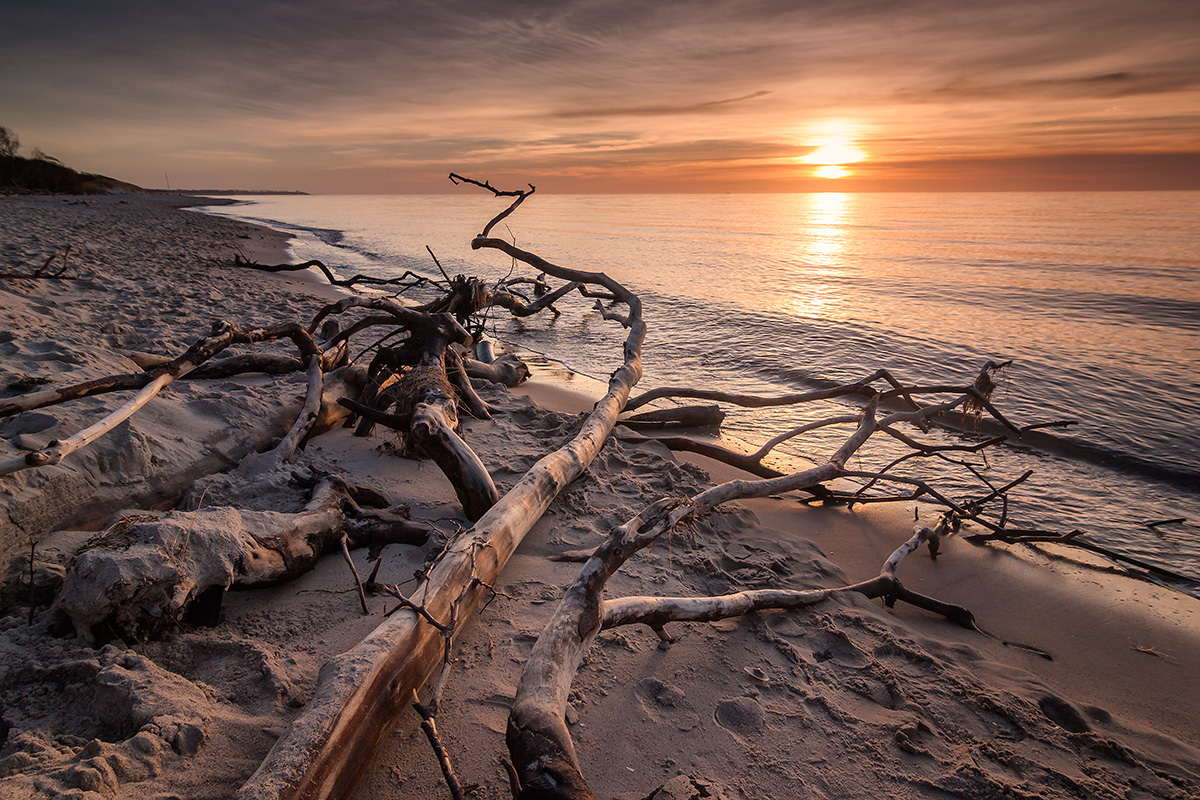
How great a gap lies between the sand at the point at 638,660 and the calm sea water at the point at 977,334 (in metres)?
1.59

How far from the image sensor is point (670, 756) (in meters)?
2.10

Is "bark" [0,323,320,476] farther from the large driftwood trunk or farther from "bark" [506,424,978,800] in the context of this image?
"bark" [506,424,978,800]

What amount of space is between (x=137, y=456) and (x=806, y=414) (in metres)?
6.40

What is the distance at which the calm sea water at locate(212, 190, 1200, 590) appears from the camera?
5.50m

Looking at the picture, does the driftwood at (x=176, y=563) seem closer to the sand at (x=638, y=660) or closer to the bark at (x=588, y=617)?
the sand at (x=638, y=660)

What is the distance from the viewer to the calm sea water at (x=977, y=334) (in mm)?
5496

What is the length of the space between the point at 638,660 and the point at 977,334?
38.2 feet

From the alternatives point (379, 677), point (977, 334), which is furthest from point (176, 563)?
point (977, 334)

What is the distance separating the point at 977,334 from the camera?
11.3 meters

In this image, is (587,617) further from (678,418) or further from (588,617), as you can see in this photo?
(678,418)

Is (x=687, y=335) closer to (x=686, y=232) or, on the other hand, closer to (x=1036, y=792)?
(x=1036, y=792)

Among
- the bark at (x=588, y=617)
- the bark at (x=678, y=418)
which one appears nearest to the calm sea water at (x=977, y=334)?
the bark at (x=678, y=418)

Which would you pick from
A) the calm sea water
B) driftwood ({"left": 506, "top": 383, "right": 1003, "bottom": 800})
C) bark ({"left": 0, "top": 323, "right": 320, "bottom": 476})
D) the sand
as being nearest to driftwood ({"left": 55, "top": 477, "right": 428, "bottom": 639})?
the sand

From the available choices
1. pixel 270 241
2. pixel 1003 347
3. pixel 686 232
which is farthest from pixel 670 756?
pixel 686 232
